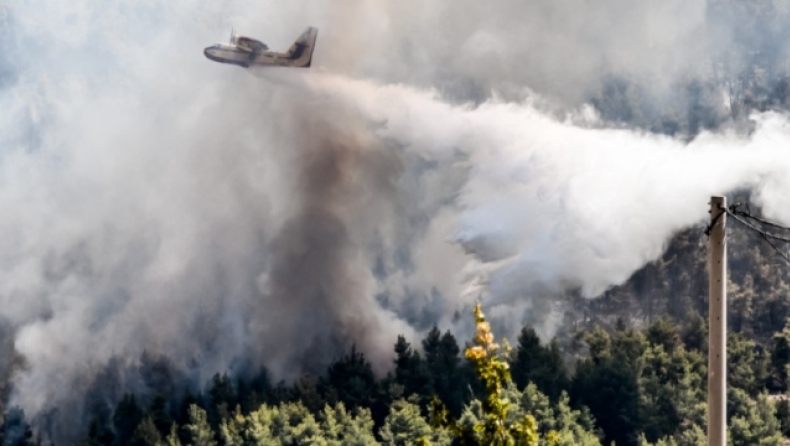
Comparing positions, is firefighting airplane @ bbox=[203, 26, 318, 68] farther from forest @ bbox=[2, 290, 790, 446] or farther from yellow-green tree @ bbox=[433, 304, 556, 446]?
yellow-green tree @ bbox=[433, 304, 556, 446]

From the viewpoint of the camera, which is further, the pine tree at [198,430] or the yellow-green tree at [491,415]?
the pine tree at [198,430]

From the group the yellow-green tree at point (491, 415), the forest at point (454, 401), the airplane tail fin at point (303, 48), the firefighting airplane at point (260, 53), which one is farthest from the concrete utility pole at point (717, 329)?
the airplane tail fin at point (303, 48)

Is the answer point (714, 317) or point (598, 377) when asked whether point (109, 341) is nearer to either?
point (598, 377)

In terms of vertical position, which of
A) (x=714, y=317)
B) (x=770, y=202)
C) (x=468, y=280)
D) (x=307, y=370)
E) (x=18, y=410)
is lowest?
(x=714, y=317)

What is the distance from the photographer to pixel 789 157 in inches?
2800

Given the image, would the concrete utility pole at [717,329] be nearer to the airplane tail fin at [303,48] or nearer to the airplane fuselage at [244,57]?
the airplane fuselage at [244,57]

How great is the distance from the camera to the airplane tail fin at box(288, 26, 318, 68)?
64.1 metres

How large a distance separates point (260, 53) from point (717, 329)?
1780 inches

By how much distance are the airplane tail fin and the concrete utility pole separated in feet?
148

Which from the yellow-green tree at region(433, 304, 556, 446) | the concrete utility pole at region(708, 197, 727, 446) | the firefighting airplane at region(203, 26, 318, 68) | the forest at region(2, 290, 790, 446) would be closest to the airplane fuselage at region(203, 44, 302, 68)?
the firefighting airplane at region(203, 26, 318, 68)

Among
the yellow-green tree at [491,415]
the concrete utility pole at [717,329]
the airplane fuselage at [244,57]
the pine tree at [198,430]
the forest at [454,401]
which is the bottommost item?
the yellow-green tree at [491,415]

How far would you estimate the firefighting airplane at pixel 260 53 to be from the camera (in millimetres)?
63219

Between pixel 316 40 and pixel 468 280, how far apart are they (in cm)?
1233

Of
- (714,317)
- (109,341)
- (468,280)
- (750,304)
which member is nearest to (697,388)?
(468,280)
